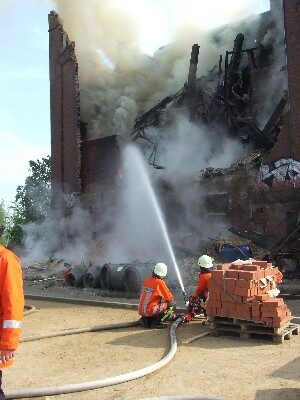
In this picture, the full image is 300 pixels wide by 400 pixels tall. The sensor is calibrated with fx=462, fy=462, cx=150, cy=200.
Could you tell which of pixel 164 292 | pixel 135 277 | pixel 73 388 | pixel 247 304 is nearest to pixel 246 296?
pixel 247 304

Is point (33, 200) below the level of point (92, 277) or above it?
above

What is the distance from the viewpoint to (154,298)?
25.2 feet

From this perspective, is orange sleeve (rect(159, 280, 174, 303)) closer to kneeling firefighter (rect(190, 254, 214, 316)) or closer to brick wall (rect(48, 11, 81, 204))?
kneeling firefighter (rect(190, 254, 214, 316))

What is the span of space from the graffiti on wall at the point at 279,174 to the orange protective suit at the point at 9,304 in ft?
47.7

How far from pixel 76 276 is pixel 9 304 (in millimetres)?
13160

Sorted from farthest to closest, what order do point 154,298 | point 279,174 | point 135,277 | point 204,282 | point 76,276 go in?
point 279,174 < point 76,276 < point 135,277 < point 204,282 < point 154,298

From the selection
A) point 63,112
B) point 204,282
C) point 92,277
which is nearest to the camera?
point 204,282

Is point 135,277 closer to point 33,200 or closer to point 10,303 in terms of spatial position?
point 10,303

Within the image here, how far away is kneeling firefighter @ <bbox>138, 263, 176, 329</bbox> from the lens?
765cm

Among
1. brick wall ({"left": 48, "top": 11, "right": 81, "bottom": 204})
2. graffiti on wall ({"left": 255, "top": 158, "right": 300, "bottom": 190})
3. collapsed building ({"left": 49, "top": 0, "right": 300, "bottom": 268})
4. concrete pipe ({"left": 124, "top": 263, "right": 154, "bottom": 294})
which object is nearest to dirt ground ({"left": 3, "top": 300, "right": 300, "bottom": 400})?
concrete pipe ({"left": 124, "top": 263, "right": 154, "bottom": 294})

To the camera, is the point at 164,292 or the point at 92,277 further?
the point at 92,277

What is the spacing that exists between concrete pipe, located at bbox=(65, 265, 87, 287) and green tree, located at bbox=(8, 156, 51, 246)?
50.2 feet

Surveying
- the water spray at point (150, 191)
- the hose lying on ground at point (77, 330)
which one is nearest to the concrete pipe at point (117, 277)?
the water spray at point (150, 191)

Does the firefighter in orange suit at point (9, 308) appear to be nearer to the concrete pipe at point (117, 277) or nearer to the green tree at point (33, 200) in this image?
the concrete pipe at point (117, 277)
